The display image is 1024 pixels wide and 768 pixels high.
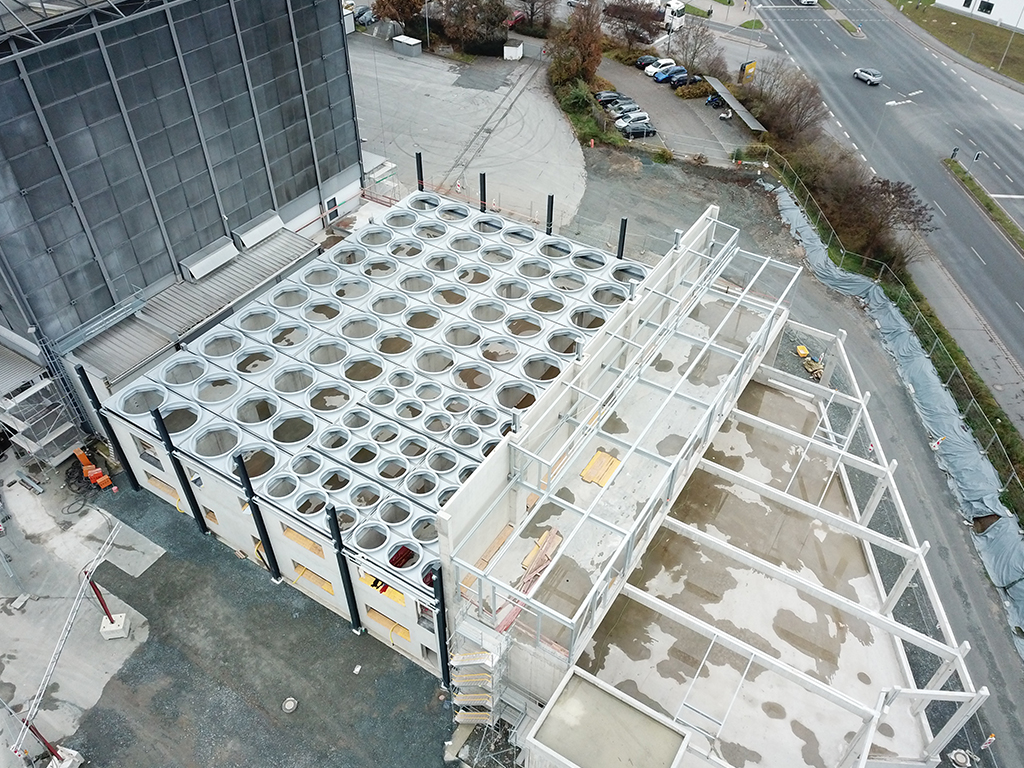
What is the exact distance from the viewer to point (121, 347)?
129 ft

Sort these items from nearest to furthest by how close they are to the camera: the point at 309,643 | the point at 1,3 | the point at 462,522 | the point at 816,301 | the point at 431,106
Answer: the point at 462,522 → the point at 1,3 → the point at 309,643 → the point at 816,301 → the point at 431,106

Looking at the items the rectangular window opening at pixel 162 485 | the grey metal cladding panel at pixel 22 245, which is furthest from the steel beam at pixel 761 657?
the grey metal cladding panel at pixel 22 245

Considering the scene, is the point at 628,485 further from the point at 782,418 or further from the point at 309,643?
the point at 309,643

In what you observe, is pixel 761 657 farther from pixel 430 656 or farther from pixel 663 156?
pixel 663 156

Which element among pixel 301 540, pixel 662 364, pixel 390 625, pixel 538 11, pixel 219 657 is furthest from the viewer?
pixel 538 11

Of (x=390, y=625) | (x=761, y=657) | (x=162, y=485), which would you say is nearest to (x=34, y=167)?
(x=162, y=485)

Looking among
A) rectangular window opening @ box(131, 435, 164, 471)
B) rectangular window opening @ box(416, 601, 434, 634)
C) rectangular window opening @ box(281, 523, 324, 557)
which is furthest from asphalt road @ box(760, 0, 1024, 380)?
rectangular window opening @ box(131, 435, 164, 471)

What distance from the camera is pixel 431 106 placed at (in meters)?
70.5

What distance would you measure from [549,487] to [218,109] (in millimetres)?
27609

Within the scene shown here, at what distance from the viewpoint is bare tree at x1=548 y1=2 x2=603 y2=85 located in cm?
7200

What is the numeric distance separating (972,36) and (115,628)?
102 m

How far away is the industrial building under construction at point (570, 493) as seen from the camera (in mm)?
27766

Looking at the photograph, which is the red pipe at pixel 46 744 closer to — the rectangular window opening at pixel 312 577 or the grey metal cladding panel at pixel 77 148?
the rectangular window opening at pixel 312 577

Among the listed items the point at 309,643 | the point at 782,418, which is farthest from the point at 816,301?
the point at 309,643
